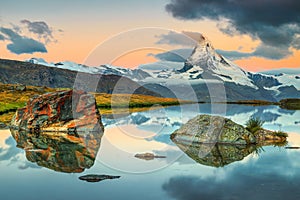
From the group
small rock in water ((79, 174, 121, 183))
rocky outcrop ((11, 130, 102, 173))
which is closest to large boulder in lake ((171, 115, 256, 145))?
rocky outcrop ((11, 130, 102, 173))

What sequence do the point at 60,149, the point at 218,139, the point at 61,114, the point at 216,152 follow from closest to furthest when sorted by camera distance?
the point at 216,152 → the point at 60,149 → the point at 218,139 → the point at 61,114

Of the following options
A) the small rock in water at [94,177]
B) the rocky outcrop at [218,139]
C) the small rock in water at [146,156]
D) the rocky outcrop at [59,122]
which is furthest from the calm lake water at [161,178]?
the rocky outcrop at [59,122]

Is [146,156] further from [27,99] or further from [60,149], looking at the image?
[27,99]

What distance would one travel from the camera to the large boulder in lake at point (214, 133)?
28.7m

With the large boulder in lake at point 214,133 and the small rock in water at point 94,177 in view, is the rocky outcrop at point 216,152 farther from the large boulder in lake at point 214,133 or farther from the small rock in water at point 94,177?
the small rock in water at point 94,177

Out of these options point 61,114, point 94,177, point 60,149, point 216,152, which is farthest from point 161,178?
point 61,114

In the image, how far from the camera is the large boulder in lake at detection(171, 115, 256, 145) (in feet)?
94.0

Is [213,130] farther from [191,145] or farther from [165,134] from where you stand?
[165,134]

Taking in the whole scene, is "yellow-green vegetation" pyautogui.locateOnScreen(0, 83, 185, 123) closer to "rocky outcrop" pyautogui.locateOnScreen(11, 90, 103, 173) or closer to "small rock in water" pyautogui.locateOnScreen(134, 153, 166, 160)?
"rocky outcrop" pyautogui.locateOnScreen(11, 90, 103, 173)

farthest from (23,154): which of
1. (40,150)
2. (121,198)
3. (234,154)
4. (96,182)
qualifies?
(234,154)

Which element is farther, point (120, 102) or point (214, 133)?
point (120, 102)

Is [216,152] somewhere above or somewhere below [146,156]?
above

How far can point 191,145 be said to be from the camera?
27906 millimetres

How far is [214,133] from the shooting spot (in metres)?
29.0
